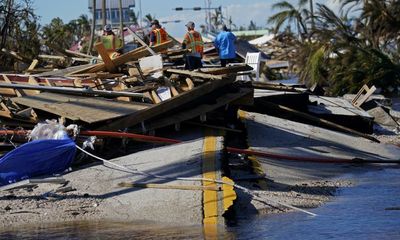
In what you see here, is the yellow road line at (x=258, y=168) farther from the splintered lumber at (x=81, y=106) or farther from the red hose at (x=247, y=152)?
the splintered lumber at (x=81, y=106)

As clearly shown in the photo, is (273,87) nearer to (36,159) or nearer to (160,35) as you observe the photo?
(160,35)

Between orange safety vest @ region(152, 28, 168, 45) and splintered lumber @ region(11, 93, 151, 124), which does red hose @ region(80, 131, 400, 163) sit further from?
orange safety vest @ region(152, 28, 168, 45)

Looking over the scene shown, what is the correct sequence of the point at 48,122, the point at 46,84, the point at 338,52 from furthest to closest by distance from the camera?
the point at 338,52, the point at 46,84, the point at 48,122

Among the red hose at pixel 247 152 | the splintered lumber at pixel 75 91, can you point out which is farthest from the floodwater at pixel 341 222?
the splintered lumber at pixel 75 91

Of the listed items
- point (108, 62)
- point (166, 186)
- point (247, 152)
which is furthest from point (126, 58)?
point (166, 186)

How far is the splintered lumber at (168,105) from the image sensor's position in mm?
13344

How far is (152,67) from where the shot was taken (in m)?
15.9

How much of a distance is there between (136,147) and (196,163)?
7.89ft

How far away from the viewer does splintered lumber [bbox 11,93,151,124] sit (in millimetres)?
13062

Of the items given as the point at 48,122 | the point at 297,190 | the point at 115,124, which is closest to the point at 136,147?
the point at 115,124

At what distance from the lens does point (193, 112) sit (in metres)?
14.6

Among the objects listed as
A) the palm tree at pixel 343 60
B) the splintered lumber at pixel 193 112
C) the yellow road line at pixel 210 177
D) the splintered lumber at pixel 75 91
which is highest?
the splintered lumber at pixel 75 91

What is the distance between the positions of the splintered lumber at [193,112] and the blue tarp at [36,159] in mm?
1856

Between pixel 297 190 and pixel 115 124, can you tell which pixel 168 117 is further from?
pixel 297 190
